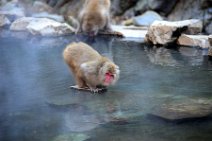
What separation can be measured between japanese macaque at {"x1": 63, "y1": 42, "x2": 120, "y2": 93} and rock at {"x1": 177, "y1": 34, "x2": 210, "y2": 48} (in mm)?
4102

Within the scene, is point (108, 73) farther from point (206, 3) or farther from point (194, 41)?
point (206, 3)

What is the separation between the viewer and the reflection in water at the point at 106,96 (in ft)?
12.8

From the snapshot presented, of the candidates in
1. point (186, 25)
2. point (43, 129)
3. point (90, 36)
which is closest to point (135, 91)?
point (43, 129)

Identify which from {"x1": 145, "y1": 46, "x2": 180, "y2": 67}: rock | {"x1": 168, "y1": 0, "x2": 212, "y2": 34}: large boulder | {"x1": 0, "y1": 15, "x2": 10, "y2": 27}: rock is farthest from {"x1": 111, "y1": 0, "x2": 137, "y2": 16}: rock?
{"x1": 145, "y1": 46, "x2": 180, "y2": 67}: rock

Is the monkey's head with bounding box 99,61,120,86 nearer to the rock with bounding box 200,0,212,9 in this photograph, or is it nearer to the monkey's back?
the monkey's back

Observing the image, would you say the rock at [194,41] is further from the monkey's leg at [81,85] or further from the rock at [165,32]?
the monkey's leg at [81,85]

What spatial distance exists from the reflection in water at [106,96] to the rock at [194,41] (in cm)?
54

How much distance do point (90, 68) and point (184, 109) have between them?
121cm

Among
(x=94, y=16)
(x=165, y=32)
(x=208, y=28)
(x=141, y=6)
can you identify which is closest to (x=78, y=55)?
(x=165, y=32)

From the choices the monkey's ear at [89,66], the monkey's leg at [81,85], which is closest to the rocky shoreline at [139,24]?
the monkey's leg at [81,85]

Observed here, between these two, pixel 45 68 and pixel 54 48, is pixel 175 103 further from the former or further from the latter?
pixel 54 48

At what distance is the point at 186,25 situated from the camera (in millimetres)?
9422

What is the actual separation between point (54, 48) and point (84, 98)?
3.96m

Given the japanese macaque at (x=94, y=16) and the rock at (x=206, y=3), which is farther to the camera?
the rock at (x=206, y=3)
